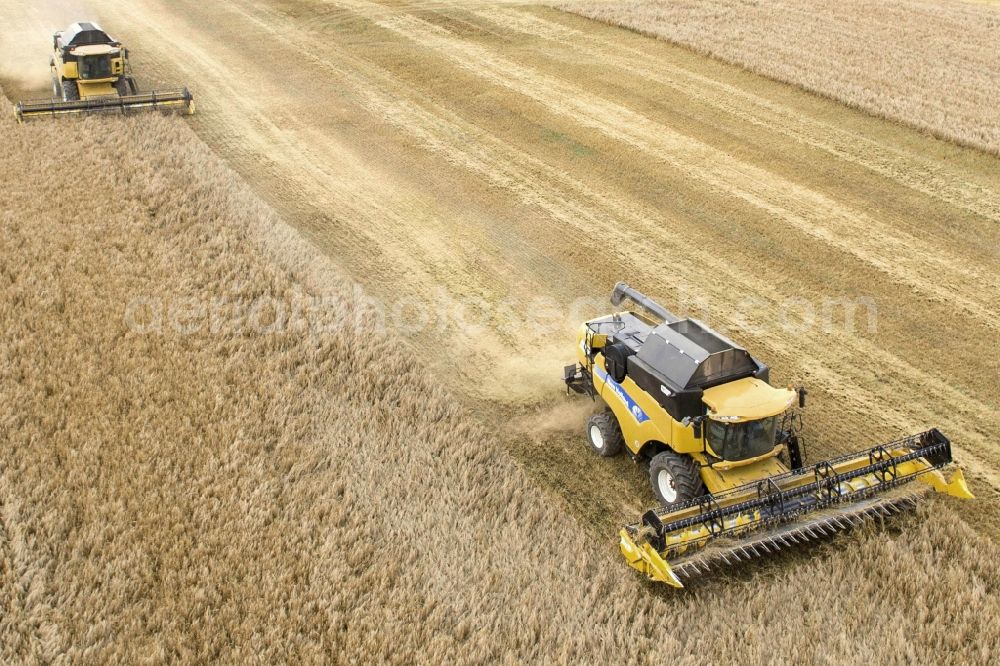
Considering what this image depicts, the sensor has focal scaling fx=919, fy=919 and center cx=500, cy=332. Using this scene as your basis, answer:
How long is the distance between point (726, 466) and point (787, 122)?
13.9 metres

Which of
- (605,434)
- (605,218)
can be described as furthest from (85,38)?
(605,434)

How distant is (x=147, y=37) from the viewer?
2784 cm

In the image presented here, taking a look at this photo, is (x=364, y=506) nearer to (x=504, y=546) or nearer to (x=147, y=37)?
(x=504, y=546)

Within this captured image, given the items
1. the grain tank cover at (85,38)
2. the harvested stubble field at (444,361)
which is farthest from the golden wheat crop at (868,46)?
the grain tank cover at (85,38)

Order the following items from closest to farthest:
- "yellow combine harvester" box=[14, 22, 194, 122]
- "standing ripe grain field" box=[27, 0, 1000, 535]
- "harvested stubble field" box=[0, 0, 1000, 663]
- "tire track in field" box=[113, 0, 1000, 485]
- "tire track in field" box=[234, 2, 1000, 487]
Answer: "harvested stubble field" box=[0, 0, 1000, 663], "tire track in field" box=[234, 2, 1000, 487], "tire track in field" box=[113, 0, 1000, 485], "standing ripe grain field" box=[27, 0, 1000, 535], "yellow combine harvester" box=[14, 22, 194, 122]

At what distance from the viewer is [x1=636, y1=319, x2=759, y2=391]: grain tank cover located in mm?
9141

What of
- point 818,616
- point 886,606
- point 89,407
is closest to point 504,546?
point 818,616

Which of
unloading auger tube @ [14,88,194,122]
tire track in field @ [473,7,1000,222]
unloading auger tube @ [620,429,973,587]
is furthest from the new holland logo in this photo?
unloading auger tube @ [14,88,194,122]

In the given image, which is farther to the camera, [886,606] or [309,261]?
[309,261]

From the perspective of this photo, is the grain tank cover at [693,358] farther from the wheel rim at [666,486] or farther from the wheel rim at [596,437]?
the wheel rim at [596,437]

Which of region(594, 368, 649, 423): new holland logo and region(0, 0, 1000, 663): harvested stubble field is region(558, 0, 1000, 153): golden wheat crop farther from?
region(594, 368, 649, 423): new holland logo

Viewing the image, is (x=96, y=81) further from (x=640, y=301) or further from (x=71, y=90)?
(x=640, y=301)

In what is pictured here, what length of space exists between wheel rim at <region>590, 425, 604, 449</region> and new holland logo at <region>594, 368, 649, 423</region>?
545 mm

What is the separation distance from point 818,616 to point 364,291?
8.63 m
